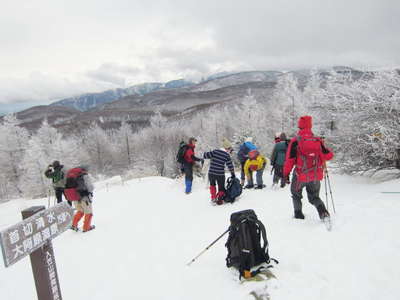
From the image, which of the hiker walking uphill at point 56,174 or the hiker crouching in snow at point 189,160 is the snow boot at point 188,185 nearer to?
the hiker crouching in snow at point 189,160

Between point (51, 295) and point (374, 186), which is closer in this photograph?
point (51, 295)

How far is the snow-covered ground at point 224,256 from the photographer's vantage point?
10.1ft

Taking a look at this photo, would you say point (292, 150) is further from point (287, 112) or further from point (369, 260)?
point (287, 112)

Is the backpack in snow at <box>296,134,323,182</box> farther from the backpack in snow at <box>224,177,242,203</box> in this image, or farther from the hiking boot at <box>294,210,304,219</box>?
the backpack in snow at <box>224,177,242,203</box>

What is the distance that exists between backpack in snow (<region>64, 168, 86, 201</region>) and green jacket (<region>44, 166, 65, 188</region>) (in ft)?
8.34

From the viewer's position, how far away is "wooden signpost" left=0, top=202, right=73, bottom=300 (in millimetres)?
2260

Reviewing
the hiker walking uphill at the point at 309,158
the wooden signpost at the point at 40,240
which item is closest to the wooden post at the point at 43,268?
the wooden signpost at the point at 40,240

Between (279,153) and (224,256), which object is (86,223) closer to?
(224,256)

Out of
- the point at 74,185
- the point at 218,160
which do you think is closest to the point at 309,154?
the point at 218,160

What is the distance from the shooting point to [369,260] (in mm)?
3289

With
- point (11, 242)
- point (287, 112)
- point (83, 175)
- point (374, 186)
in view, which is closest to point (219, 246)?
point (11, 242)

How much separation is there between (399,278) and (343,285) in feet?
2.12

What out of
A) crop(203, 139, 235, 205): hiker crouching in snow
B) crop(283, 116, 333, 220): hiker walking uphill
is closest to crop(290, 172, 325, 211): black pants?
crop(283, 116, 333, 220): hiker walking uphill

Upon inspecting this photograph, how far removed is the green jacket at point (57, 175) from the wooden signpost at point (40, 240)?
6202 millimetres
